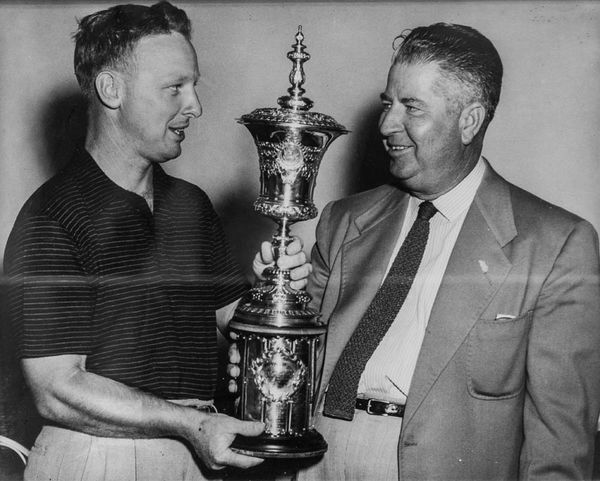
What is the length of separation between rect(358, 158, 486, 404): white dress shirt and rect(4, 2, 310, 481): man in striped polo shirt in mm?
335

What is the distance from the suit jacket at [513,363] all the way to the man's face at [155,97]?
95cm

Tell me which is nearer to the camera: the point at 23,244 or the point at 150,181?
the point at 23,244

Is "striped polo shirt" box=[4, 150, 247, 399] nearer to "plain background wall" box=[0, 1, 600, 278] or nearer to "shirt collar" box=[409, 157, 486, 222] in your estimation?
"shirt collar" box=[409, 157, 486, 222]

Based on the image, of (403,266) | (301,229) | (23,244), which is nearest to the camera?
(23,244)

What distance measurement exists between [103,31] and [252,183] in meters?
2.06

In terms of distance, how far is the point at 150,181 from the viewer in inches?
93.5

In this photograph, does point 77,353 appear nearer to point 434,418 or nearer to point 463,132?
point 434,418

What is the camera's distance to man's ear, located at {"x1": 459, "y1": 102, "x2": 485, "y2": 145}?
238 cm

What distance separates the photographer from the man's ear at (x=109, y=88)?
2.24m

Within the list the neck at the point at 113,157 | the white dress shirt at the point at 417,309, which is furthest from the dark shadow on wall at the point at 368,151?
the neck at the point at 113,157

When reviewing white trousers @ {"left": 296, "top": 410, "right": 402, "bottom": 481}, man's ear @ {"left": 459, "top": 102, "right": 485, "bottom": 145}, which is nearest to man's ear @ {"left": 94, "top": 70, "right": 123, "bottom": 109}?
man's ear @ {"left": 459, "top": 102, "right": 485, "bottom": 145}

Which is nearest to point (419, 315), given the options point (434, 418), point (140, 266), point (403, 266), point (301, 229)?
point (403, 266)

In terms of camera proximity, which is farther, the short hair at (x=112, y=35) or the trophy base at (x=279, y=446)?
the short hair at (x=112, y=35)

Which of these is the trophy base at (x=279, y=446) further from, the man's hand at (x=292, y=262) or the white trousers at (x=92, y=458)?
the man's hand at (x=292, y=262)
